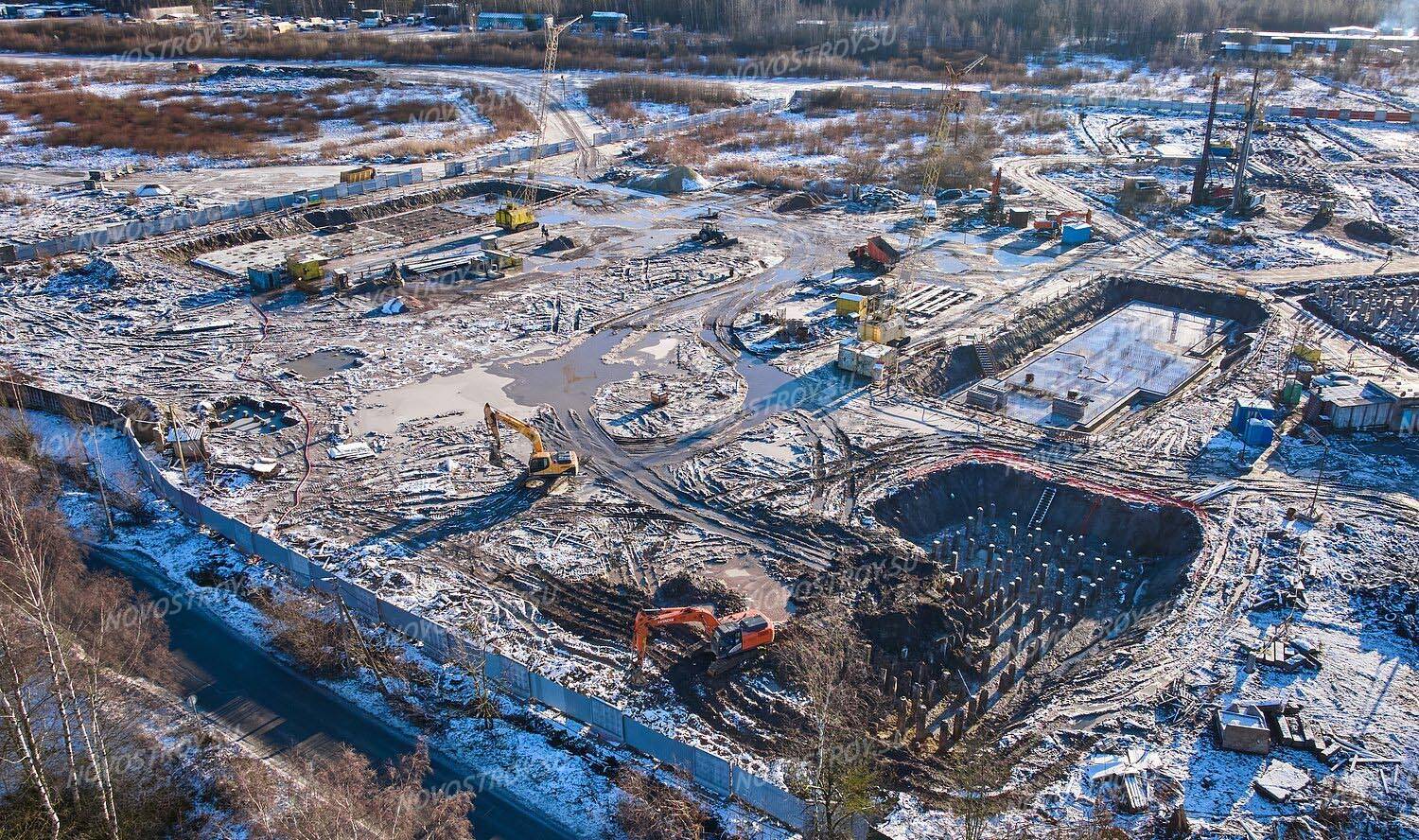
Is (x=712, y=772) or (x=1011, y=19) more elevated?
(x=1011, y=19)

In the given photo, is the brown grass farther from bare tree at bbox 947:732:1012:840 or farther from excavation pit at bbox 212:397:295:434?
bare tree at bbox 947:732:1012:840

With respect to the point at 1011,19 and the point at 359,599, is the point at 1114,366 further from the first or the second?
the point at 1011,19

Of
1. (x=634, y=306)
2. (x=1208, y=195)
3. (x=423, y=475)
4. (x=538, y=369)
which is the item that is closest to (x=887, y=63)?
(x=1208, y=195)

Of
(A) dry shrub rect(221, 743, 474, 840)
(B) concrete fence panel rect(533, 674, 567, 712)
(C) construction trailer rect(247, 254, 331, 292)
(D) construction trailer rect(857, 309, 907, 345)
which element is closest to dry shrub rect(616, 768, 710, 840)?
(B) concrete fence panel rect(533, 674, 567, 712)

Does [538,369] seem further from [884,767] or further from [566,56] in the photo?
[566,56]

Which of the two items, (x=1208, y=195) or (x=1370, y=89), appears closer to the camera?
(x=1208, y=195)

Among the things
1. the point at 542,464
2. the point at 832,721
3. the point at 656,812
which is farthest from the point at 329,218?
the point at 656,812
